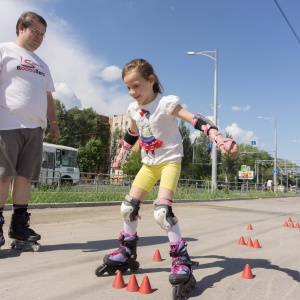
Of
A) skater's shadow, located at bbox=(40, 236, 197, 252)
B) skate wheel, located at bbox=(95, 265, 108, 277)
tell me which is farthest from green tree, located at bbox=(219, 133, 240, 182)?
skate wheel, located at bbox=(95, 265, 108, 277)

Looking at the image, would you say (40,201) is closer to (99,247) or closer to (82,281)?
(99,247)

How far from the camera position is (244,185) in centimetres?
2806

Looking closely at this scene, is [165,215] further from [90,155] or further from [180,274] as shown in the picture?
[90,155]

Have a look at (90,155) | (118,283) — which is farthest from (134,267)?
(90,155)

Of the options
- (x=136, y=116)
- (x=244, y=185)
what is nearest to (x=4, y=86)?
(x=136, y=116)

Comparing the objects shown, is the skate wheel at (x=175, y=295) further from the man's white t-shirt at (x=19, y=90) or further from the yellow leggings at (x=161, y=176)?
the man's white t-shirt at (x=19, y=90)

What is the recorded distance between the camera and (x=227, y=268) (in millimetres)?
3402

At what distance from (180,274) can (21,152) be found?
2207mm

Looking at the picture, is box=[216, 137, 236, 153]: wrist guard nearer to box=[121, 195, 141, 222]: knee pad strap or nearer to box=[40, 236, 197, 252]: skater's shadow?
box=[121, 195, 141, 222]: knee pad strap

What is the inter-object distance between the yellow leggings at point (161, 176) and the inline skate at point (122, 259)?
49cm

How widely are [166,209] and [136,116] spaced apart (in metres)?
0.98

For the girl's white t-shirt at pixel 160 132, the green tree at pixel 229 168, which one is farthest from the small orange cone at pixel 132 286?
the green tree at pixel 229 168

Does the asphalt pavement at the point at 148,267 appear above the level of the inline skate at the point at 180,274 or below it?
below

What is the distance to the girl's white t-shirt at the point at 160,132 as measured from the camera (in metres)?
3.05
